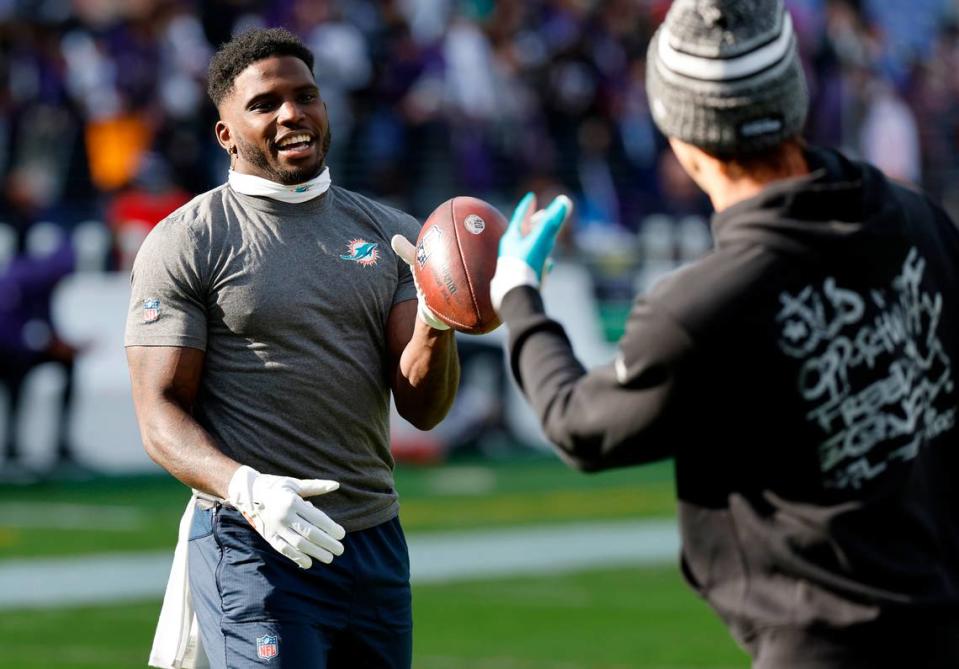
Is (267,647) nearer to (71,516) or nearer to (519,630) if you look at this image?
(519,630)

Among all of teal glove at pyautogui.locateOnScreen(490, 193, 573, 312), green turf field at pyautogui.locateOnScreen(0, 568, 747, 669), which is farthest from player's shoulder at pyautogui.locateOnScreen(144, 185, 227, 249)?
green turf field at pyautogui.locateOnScreen(0, 568, 747, 669)

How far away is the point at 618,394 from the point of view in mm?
2984

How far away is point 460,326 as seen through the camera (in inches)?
165

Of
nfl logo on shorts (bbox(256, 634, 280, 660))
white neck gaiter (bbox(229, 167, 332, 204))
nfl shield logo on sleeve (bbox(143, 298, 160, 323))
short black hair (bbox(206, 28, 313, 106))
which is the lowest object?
nfl logo on shorts (bbox(256, 634, 280, 660))

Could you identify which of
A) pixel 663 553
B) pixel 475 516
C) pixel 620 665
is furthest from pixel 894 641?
pixel 475 516

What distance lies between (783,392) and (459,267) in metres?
1.44

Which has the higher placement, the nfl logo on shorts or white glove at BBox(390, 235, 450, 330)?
white glove at BBox(390, 235, 450, 330)

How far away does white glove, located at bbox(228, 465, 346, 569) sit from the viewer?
389cm

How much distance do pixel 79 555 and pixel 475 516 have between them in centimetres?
325

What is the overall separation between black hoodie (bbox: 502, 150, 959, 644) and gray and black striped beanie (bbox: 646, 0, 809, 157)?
0.39 feet

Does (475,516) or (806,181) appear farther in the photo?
(475,516)

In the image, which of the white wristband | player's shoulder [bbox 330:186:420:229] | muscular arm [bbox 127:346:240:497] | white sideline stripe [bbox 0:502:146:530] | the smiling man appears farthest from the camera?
white sideline stripe [bbox 0:502:146:530]

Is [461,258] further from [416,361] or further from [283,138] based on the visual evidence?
[283,138]

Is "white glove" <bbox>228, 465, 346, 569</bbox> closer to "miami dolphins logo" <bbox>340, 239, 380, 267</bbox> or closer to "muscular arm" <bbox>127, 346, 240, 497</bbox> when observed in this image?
"muscular arm" <bbox>127, 346, 240, 497</bbox>
